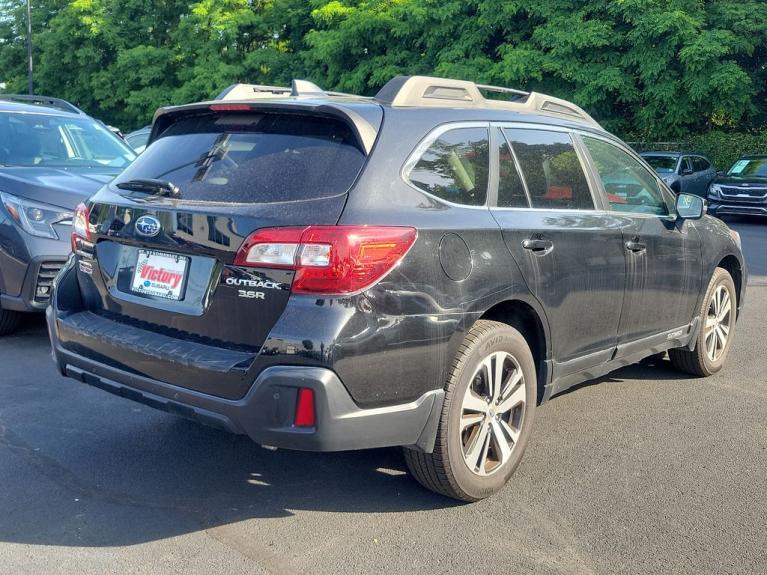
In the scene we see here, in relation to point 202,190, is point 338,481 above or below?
below

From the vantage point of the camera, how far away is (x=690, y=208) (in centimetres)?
517

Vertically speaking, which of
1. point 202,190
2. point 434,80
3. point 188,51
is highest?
point 434,80

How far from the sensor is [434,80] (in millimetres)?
3928

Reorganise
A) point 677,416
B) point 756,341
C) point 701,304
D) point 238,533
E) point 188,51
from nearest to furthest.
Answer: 1. point 238,533
2. point 677,416
3. point 701,304
4. point 756,341
5. point 188,51

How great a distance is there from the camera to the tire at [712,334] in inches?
221

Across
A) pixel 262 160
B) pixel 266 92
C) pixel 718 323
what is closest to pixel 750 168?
pixel 718 323

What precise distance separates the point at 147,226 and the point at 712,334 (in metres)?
3.98

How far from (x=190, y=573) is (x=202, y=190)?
149 centimetres

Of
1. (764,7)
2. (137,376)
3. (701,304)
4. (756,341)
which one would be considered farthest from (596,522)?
(764,7)

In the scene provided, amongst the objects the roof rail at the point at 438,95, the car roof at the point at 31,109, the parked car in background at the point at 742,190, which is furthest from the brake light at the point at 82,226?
the parked car in background at the point at 742,190

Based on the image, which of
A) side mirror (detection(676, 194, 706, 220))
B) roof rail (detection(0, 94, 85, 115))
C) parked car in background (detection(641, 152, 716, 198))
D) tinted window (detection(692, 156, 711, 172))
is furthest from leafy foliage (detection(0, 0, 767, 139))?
side mirror (detection(676, 194, 706, 220))

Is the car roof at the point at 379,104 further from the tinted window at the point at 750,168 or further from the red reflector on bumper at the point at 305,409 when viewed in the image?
the tinted window at the point at 750,168

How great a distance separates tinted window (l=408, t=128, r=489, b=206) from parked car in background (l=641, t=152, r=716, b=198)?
16939mm

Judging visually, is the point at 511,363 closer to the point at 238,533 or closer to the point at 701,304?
the point at 238,533
